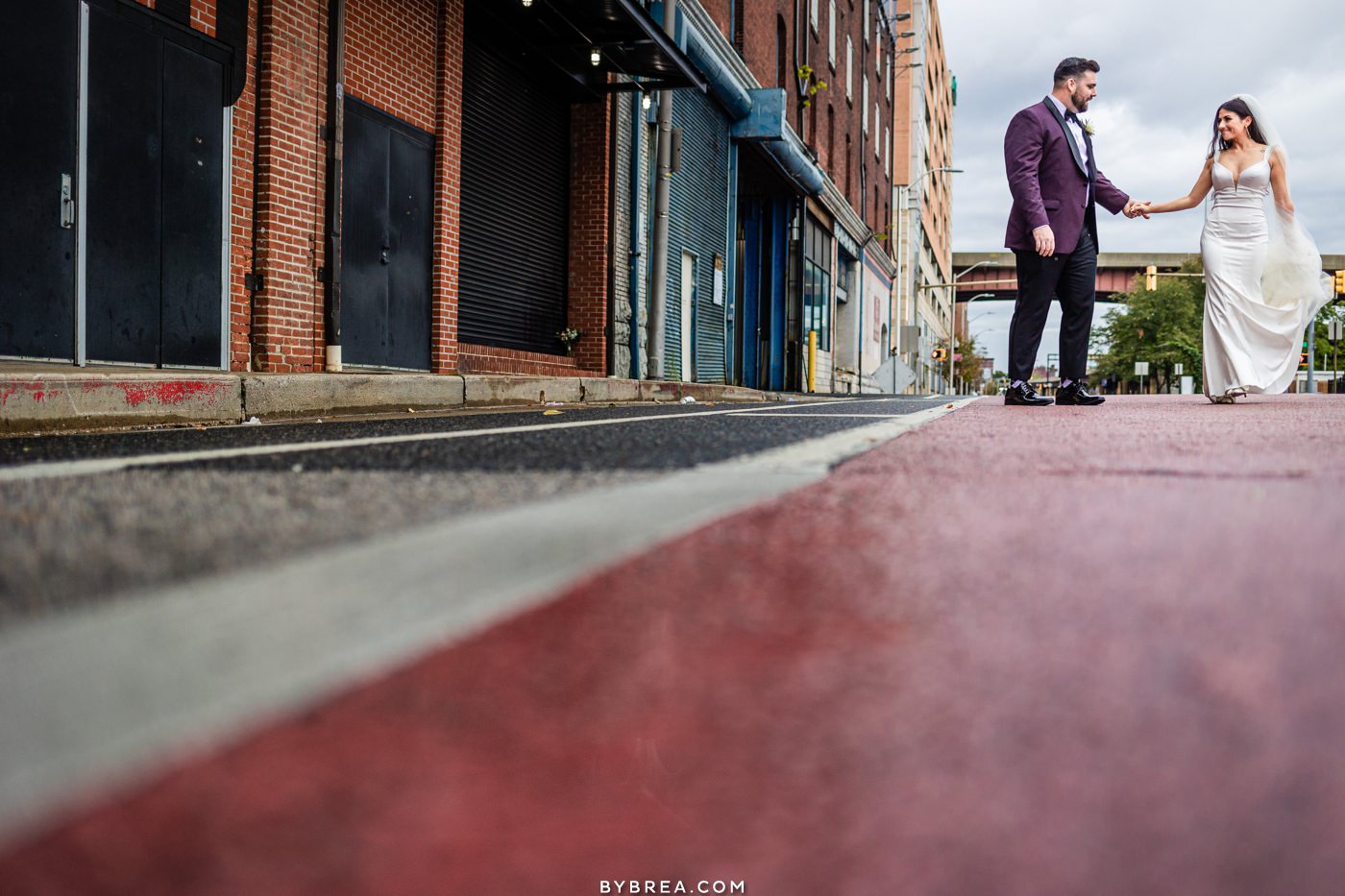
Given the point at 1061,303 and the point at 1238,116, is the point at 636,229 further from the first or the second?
the point at 1238,116

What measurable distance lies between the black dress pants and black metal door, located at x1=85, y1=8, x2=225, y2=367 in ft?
20.0

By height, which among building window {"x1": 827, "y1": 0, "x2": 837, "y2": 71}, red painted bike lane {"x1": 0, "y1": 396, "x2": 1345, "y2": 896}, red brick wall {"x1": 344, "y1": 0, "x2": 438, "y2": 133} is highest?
building window {"x1": 827, "y1": 0, "x2": 837, "y2": 71}

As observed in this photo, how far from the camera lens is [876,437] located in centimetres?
352

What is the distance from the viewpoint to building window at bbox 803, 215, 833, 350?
24891mm

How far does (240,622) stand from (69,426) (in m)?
5.23

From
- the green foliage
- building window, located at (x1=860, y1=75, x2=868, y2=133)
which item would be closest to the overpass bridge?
the green foliage

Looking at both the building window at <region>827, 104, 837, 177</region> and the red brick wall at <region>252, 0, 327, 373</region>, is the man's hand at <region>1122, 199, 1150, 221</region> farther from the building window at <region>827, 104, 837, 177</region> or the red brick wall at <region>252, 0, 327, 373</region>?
the building window at <region>827, 104, 837, 177</region>

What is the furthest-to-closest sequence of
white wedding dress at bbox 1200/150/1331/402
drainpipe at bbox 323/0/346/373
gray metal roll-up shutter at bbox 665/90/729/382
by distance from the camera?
gray metal roll-up shutter at bbox 665/90/729/382, drainpipe at bbox 323/0/346/373, white wedding dress at bbox 1200/150/1331/402

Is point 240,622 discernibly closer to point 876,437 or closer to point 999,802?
point 999,802

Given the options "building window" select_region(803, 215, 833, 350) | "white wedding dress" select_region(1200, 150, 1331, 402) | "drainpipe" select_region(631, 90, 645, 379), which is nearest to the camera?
"white wedding dress" select_region(1200, 150, 1331, 402)

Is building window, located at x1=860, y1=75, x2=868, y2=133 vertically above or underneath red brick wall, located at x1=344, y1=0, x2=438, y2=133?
above

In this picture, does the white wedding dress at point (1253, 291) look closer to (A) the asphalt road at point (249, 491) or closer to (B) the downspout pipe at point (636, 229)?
(A) the asphalt road at point (249, 491)

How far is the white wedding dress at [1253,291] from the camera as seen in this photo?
803 cm

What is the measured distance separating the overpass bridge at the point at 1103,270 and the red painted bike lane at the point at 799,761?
75.7m
